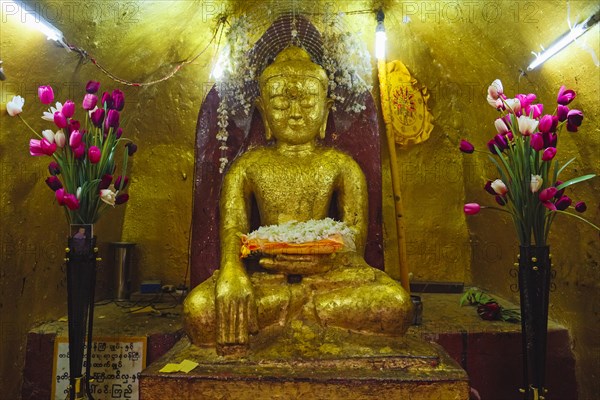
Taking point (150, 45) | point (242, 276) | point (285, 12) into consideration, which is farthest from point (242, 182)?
point (150, 45)

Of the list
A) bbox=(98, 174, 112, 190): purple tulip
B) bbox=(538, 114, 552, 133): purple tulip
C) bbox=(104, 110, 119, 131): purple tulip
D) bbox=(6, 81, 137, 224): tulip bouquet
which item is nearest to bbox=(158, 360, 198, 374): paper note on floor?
bbox=(6, 81, 137, 224): tulip bouquet

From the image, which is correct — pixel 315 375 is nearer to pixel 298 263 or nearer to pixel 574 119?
pixel 298 263

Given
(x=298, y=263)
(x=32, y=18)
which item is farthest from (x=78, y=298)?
(x=32, y=18)

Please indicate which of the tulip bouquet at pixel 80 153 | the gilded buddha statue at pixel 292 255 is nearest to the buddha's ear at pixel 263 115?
the gilded buddha statue at pixel 292 255

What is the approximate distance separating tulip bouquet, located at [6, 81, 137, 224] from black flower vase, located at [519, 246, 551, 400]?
226cm

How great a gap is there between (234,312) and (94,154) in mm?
1109

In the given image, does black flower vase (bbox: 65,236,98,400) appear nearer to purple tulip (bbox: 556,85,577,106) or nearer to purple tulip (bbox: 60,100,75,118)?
purple tulip (bbox: 60,100,75,118)

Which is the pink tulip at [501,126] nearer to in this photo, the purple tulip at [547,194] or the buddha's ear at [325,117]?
the purple tulip at [547,194]

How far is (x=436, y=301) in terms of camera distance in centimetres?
384

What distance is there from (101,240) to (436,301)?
2946 mm

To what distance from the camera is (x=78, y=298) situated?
2.34m

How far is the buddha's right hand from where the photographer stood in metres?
2.24

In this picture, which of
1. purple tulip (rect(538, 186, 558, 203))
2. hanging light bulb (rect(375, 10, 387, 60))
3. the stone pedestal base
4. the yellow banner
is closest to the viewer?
the stone pedestal base

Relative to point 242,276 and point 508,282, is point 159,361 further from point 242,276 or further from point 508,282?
point 508,282
